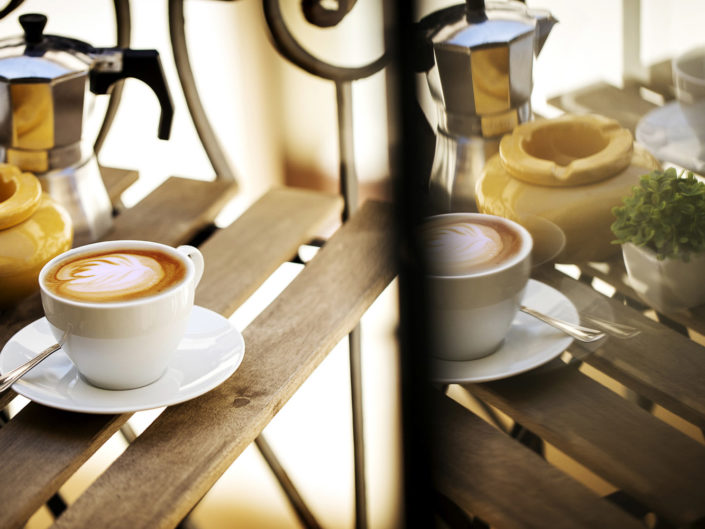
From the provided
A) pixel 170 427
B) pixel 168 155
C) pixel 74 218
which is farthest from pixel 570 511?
pixel 168 155

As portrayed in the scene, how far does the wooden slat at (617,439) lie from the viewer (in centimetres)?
34

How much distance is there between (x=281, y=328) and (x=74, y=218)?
8.2 inches

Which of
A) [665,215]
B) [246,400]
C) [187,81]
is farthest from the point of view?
[187,81]

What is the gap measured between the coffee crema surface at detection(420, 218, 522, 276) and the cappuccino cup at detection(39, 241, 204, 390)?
14 cm

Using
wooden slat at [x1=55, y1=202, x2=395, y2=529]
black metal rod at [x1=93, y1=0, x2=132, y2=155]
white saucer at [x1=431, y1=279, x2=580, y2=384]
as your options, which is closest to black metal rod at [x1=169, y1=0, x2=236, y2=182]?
black metal rod at [x1=93, y1=0, x2=132, y2=155]

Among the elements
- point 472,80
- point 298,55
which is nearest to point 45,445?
point 472,80

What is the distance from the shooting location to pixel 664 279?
0.34 m

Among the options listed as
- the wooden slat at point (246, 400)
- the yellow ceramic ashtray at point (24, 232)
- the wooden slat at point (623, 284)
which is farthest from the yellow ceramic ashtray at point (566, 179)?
the yellow ceramic ashtray at point (24, 232)

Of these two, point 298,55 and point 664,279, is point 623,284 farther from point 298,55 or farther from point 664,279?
point 298,55

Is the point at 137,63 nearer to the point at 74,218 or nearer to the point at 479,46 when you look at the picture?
the point at 74,218

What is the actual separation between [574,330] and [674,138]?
10 centimetres

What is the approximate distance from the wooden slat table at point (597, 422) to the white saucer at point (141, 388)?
12 centimetres

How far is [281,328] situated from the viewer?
50cm

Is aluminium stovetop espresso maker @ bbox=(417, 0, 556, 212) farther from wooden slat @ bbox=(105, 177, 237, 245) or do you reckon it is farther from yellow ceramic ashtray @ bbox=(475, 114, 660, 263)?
wooden slat @ bbox=(105, 177, 237, 245)
